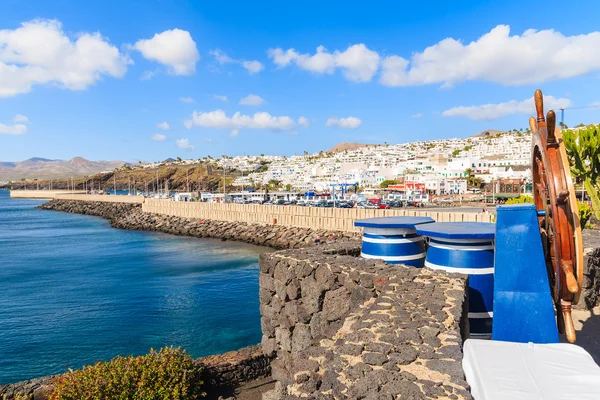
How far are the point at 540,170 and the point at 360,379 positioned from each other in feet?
11.5

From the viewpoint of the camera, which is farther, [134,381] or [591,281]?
[591,281]

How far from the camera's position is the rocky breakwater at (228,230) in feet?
118

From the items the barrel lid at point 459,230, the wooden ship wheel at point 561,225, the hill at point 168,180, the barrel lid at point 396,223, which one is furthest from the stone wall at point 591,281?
the hill at point 168,180

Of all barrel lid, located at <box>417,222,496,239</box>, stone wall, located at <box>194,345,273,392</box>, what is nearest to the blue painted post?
barrel lid, located at <box>417,222,496,239</box>

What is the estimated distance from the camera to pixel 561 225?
14.0 feet

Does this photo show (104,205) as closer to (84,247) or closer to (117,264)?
(84,247)

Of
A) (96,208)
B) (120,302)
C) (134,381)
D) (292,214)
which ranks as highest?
(292,214)

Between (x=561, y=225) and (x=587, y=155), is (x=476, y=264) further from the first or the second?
(x=587, y=155)

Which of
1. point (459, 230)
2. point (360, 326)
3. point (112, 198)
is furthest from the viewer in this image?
point (112, 198)

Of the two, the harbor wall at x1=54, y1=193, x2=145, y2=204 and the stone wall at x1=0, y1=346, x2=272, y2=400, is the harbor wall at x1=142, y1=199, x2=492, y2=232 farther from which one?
the stone wall at x1=0, y1=346, x2=272, y2=400

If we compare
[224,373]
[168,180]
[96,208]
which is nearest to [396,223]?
[224,373]

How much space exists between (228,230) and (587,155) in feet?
117

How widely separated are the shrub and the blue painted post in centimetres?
596

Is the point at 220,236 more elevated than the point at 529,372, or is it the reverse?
the point at 529,372
